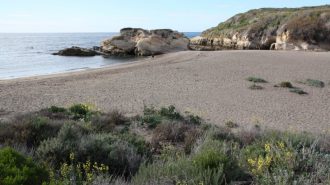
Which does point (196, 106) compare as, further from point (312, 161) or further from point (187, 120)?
point (312, 161)

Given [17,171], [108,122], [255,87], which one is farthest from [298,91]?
[17,171]

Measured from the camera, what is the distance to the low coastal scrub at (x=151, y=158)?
396cm

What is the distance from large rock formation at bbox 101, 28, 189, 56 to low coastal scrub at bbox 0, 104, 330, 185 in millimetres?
37656

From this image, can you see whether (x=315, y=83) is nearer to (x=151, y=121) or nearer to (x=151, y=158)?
(x=151, y=121)

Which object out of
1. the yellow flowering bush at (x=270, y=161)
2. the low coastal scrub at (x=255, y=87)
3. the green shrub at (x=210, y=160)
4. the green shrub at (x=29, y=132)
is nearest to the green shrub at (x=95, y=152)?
the green shrub at (x=29, y=132)

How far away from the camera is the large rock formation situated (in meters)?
45.1

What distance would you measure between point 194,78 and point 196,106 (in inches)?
302

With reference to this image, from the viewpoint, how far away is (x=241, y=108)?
13312 millimetres

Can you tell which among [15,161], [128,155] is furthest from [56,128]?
[15,161]

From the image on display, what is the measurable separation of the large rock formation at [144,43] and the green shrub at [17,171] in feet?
134

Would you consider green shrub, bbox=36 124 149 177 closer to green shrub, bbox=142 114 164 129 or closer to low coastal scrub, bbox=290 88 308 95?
green shrub, bbox=142 114 164 129

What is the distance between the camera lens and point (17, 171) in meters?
3.25

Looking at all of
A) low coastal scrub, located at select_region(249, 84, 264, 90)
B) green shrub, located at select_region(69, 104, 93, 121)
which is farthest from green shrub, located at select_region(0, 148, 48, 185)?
low coastal scrub, located at select_region(249, 84, 264, 90)

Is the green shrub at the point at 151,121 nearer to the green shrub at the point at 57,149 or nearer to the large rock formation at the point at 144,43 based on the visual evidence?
the green shrub at the point at 57,149
